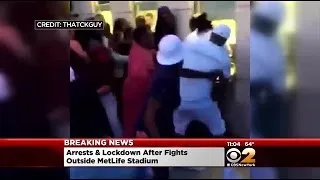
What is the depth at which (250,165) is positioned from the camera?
230cm

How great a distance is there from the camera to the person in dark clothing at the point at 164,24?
2291mm

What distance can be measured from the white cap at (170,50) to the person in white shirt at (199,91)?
1.2 inches

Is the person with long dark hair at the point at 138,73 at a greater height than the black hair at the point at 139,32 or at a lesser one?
lesser

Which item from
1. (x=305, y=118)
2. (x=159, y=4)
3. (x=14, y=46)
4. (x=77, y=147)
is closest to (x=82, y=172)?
(x=77, y=147)

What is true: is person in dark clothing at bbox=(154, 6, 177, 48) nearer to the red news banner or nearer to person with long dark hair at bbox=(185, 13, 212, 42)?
person with long dark hair at bbox=(185, 13, 212, 42)

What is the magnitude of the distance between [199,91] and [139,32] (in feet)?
1.18

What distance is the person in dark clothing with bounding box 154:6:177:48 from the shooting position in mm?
2291

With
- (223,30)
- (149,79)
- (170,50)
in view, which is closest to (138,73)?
(149,79)

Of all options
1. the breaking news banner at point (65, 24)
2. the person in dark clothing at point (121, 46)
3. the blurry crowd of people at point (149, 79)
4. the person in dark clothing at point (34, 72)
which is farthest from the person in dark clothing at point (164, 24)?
the person in dark clothing at point (34, 72)

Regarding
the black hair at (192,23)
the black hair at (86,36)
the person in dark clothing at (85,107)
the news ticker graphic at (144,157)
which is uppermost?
the black hair at (192,23)

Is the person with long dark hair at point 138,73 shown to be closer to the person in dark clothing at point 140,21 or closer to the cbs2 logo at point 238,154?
the person in dark clothing at point 140,21

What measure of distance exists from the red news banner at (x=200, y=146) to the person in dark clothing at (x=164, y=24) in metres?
0.45

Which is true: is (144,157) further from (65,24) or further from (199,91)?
(65,24)

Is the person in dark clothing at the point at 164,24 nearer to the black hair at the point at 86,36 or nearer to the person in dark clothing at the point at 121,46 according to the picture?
the person in dark clothing at the point at 121,46
